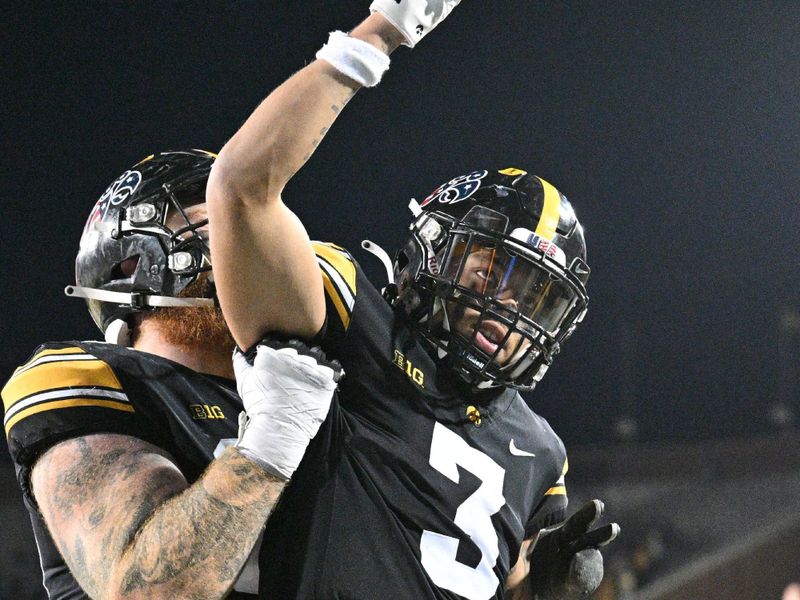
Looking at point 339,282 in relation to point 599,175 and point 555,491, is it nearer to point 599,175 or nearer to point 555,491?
point 555,491

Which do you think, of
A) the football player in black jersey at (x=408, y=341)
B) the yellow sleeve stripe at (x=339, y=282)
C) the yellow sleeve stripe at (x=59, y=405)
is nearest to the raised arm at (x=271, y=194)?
the football player in black jersey at (x=408, y=341)

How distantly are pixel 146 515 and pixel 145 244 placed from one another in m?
0.58

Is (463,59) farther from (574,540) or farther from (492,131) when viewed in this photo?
(574,540)

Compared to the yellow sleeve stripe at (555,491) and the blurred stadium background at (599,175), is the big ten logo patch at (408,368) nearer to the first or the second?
the yellow sleeve stripe at (555,491)

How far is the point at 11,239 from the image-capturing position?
16.4ft

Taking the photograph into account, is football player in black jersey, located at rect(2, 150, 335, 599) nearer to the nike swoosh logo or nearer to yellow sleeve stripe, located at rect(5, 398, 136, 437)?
yellow sleeve stripe, located at rect(5, 398, 136, 437)

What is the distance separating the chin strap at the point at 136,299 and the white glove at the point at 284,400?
1.44ft

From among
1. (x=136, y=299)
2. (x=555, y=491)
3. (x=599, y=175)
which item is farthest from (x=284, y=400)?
(x=599, y=175)

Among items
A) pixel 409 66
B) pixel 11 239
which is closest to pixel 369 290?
pixel 11 239

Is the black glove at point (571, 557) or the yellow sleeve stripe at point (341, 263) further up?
the yellow sleeve stripe at point (341, 263)

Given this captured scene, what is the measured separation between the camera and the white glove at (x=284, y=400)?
4.11 feet

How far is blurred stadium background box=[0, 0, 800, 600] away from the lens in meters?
5.13

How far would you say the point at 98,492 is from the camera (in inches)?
54.9

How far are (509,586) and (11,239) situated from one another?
386 centimetres
